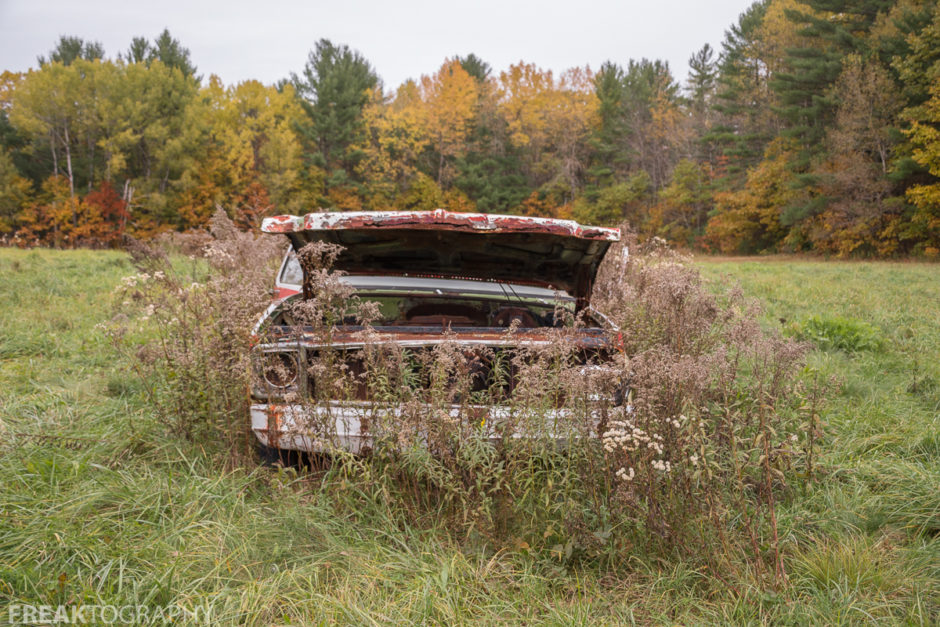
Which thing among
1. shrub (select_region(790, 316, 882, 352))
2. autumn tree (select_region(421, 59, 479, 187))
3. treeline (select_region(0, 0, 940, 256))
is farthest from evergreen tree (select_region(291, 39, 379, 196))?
shrub (select_region(790, 316, 882, 352))

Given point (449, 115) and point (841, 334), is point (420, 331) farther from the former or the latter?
point (449, 115)

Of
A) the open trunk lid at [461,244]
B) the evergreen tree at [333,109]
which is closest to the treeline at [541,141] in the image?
the evergreen tree at [333,109]

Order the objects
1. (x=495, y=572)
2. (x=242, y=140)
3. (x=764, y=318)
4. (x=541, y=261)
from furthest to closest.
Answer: (x=242, y=140) → (x=764, y=318) → (x=541, y=261) → (x=495, y=572)

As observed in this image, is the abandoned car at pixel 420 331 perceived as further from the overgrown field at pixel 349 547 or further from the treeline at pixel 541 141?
the treeline at pixel 541 141

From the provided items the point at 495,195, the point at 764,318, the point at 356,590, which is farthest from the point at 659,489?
the point at 495,195

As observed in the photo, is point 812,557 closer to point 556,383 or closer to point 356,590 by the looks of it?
point 556,383

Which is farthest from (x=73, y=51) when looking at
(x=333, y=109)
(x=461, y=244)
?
(x=461, y=244)

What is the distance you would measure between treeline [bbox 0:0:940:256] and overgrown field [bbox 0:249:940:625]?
18269 mm

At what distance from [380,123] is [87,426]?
41071mm

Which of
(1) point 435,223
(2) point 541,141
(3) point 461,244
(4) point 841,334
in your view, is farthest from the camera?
(2) point 541,141

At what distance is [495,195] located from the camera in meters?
42.5

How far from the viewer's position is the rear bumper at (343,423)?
2.56 m

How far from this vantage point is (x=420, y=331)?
3.06 metres

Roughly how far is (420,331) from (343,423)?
74 centimetres
